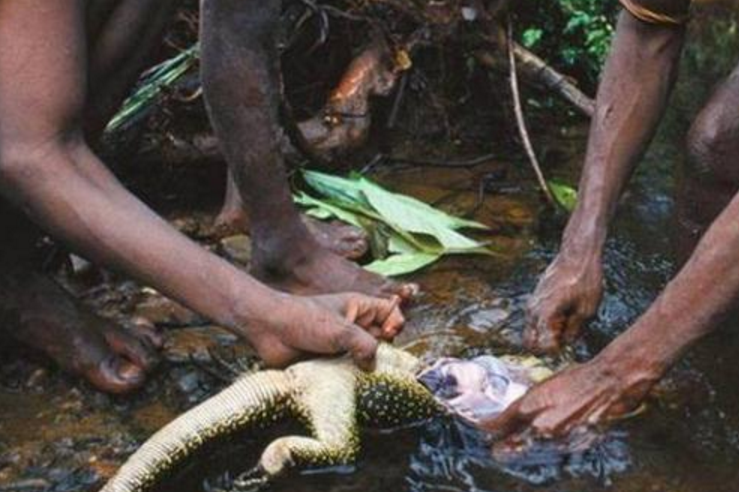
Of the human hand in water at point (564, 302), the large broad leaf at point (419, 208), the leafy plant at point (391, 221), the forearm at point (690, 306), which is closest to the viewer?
the forearm at point (690, 306)

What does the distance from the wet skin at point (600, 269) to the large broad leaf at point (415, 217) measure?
584 mm

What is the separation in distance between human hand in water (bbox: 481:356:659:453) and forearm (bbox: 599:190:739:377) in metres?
0.03

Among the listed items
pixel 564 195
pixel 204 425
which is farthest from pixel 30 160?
pixel 564 195

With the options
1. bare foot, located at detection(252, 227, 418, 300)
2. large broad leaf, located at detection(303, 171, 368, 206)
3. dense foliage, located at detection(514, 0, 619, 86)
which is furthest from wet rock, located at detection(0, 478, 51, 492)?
dense foliage, located at detection(514, 0, 619, 86)

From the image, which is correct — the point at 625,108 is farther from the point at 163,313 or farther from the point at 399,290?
the point at 163,313

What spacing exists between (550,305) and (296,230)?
2.13 feet

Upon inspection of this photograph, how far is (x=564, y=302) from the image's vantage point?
9.21 feet

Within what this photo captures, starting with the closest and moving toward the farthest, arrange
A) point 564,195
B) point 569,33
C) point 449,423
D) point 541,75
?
point 449,423
point 564,195
point 541,75
point 569,33

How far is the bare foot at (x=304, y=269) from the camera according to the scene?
2896 millimetres

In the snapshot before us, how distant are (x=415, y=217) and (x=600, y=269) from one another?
0.84 metres

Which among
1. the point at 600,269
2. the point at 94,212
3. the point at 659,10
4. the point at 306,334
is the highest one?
the point at 659,10

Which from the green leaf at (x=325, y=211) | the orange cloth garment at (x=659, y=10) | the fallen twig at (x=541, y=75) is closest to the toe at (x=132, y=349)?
the green leaf at (x=325, y=211)

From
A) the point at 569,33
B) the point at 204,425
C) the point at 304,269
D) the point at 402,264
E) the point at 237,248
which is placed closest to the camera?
the point at 204,425

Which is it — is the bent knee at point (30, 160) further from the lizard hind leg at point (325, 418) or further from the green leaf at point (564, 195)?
the green leaf at point (564, 195)
